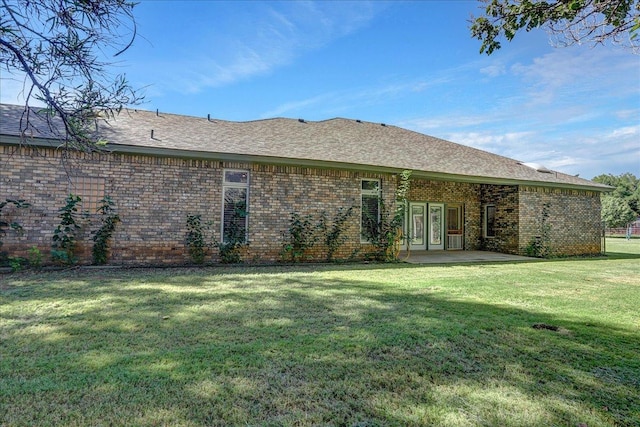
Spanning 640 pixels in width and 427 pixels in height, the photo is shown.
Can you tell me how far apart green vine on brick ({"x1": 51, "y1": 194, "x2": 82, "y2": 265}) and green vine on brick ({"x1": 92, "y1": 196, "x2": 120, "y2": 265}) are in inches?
17.4

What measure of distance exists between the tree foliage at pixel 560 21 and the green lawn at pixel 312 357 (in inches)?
146

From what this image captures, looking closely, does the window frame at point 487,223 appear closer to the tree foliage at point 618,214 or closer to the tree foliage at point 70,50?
the tree foliage at point 70,50

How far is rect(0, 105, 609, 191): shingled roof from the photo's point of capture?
942cm

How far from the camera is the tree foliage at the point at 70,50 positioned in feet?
8.68

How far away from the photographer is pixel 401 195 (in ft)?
38.3

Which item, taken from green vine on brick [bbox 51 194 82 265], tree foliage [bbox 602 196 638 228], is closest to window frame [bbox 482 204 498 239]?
green vine on brick [bbox 51 194 82 265]

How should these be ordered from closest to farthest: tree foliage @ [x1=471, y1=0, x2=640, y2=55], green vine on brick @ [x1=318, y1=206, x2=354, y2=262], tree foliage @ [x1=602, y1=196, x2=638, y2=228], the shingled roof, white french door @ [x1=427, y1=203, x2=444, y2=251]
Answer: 1. tree foliage @ [x1=471, y1=0, x2=640, y2=55]
2. the shingled roof
3. green vine on brick @ [x1=318, y1=206, x2=354, y2=262]
4. white french door @ [x1=427, y1=203, x2=444, y2=251]
5. tree foliage @ [x1=602, y1=196, x2=638, y2=228]

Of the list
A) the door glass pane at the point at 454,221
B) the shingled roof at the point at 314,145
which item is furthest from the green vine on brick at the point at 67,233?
the door glass pane at the point at 454,221

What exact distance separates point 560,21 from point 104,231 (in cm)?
971

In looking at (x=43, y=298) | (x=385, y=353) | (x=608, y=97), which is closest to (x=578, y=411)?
(x=385, y=353)

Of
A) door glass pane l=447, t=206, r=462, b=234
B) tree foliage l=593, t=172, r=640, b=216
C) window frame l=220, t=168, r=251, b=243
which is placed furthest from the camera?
tree foliage l=593, t=172, r=640, b=216

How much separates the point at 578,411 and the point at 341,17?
35.9 ft

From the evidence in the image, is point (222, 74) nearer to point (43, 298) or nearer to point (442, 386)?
point (43, 298)

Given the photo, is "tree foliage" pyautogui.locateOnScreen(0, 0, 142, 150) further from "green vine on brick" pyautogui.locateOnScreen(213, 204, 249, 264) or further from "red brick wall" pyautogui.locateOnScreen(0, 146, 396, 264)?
"green vine on brick" pyautogui.locateOnScreen(213, 204, 249, 264)
